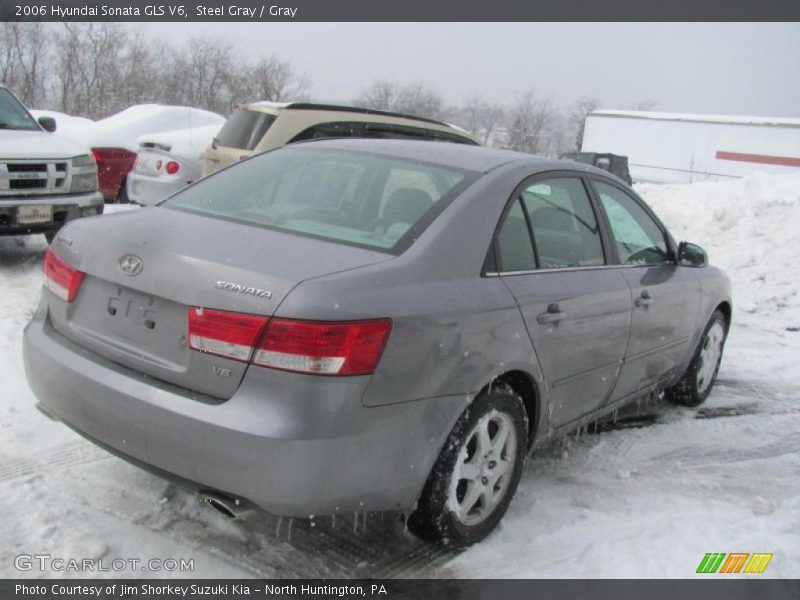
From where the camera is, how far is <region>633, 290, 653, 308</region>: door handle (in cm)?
371

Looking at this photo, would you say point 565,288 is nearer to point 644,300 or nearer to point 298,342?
point 644,300

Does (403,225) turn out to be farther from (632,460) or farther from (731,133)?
(731,133)

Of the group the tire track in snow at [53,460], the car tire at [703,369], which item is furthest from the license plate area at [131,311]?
the car tire at [703,369]

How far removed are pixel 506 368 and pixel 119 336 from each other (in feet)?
4.83

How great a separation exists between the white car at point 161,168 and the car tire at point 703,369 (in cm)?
598

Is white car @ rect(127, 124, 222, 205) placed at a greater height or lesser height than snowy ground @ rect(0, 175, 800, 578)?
greater

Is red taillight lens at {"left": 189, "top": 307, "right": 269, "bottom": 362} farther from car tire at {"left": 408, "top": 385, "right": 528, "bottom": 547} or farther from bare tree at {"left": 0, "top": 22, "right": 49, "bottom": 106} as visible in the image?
bare tree at {"left": 0, "top": 22, "right": 49, "bottom": 106}

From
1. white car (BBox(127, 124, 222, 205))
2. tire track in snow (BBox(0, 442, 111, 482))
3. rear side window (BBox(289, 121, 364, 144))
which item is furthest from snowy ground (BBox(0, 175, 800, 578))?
rear side window (BBox(289, 121, 364, 144))

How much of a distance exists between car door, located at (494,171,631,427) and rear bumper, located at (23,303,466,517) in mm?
671

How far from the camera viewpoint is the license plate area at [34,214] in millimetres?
6078

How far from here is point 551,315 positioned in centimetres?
304

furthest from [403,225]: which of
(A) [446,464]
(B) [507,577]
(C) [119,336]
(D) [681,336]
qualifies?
(D) [681,336]

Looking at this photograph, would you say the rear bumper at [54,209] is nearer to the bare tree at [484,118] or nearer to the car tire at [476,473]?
the car tire at [476,473]

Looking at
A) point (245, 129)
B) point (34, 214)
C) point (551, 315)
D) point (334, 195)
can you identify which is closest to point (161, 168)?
point (245, 129)
